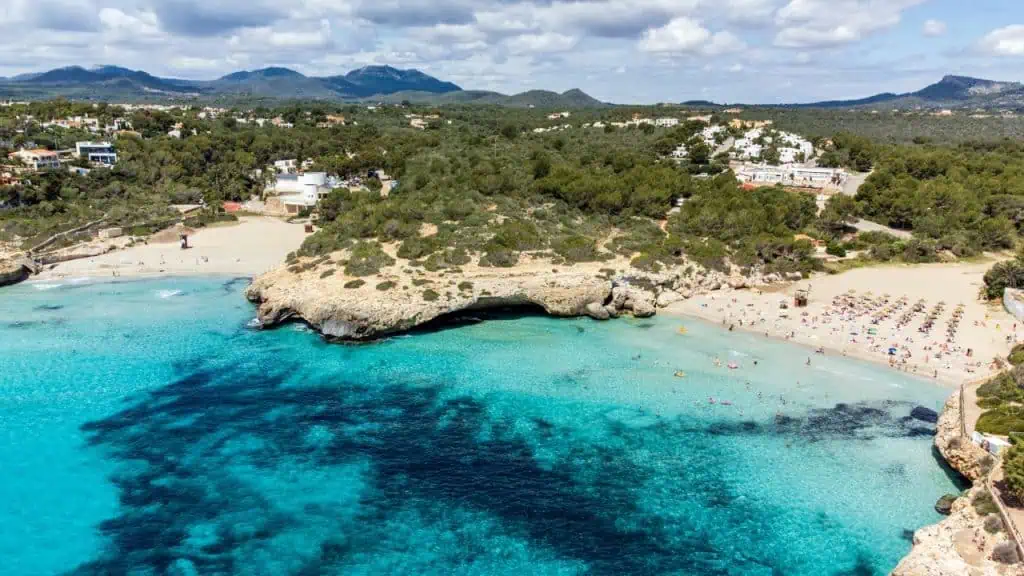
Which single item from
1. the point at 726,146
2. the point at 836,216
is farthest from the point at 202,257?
the point at 726,146

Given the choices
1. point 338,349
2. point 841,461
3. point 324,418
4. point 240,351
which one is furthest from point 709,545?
point 240,351

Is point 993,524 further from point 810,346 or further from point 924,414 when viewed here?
point 810,346

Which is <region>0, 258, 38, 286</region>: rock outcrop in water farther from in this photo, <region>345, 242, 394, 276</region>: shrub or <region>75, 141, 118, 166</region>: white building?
<region>75, 141, 118, 166</region>: white building

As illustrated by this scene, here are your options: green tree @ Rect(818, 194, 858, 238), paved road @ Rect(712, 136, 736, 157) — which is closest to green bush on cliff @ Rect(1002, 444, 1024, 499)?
green tree @ Rect(818, 194, 858, 238)

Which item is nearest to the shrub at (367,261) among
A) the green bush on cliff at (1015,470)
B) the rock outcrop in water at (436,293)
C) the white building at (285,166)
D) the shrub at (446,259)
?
the rock outcrop in water at (436,293)

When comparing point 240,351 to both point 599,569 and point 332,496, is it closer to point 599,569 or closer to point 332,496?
point 332,496

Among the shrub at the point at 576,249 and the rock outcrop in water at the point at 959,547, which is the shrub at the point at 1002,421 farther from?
the shrub at the point at 576,249

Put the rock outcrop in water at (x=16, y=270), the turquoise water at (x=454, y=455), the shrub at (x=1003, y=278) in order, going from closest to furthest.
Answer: the turquoise water at (x=454, y=455), the shrub at (x=1003, y=278), the rock outcrop in water at (x=16, y=270)
